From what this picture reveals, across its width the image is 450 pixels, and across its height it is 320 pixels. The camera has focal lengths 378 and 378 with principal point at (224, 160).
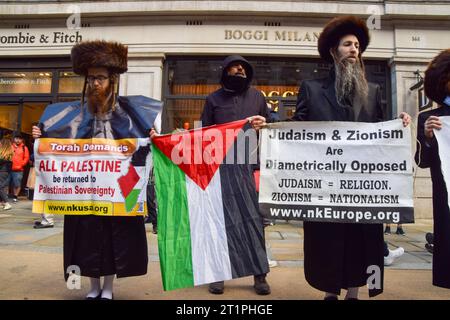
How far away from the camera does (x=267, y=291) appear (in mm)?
3471

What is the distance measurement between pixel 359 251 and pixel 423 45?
1013 cm

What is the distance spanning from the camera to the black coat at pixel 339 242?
9.11 ft

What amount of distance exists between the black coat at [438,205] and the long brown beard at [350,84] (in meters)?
0.54

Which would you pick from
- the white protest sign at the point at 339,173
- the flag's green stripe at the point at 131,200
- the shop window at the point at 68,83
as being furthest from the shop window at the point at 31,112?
the white protest sign at the point at 339,173

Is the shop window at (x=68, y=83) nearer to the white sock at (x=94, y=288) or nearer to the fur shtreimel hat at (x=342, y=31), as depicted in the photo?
the white sock at (x=94, y=288)

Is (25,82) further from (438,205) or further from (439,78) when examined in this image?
(438,205)

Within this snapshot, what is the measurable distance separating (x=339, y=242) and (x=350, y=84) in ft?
3.97

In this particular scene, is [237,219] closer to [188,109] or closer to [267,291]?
[267,291]

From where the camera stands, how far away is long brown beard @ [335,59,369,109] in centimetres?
294

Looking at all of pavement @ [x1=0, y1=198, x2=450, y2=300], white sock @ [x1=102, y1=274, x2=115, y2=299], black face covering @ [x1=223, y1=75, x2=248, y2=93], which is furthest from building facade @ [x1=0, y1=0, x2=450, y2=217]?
white sock @ [x1=102, y1=274, x2=115, y2=299]

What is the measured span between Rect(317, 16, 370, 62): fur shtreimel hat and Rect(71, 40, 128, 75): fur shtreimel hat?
1.74 m

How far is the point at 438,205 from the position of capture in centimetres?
290

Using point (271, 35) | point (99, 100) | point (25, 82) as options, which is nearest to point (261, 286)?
point (99, 100)

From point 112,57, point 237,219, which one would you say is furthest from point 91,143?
point 237,219
